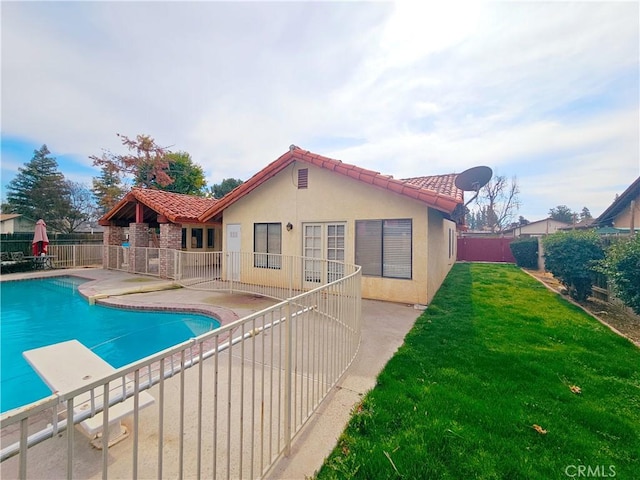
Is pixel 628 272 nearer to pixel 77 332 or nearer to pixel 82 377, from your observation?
pixel 82 377

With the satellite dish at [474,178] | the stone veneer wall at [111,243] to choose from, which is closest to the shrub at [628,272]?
the satellite dish at [474,178]

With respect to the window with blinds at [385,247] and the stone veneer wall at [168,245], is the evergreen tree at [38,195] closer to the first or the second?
the stone veneer wall at [168,245]

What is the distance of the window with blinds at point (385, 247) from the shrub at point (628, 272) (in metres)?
4.87

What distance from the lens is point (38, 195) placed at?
3275cm

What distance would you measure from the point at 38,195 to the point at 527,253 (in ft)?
158

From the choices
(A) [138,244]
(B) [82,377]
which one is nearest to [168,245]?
(A) [138,244]

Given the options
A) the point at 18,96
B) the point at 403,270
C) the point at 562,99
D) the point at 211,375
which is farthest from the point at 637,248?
the point at 18,96

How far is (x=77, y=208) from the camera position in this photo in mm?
35812

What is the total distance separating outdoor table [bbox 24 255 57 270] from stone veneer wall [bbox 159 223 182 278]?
9.60 m

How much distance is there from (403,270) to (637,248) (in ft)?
17.6

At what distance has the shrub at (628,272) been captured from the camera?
21.6 ft

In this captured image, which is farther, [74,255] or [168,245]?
[74,255]

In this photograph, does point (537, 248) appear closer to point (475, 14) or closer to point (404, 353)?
point (475, 14)

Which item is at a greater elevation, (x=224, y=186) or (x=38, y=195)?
(x=224, y=186)
